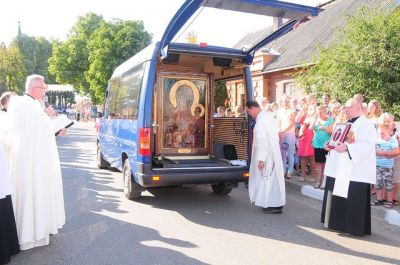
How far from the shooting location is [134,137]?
22.2 ft

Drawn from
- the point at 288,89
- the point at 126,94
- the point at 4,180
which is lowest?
the point at 4,180

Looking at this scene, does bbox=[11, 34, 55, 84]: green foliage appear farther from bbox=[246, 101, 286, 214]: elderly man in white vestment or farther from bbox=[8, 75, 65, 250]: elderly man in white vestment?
bbox=[8, 75, 65, 250]: elderly man in white vestment

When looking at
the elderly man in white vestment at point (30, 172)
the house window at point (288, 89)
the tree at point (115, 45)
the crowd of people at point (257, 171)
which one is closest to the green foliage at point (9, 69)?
the tree at point (115, 45)

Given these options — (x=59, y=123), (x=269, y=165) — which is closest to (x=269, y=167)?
(x=269, y=165)

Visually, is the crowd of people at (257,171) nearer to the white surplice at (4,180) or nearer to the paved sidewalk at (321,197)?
the white surplice at (4,180)

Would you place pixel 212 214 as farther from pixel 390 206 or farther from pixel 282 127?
pixel 282 127

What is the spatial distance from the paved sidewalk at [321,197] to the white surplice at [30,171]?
16.2 feet

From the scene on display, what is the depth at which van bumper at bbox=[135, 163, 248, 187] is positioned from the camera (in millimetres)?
6453

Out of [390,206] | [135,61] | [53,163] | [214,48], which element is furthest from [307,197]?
[53,163]

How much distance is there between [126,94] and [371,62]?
7.64 m

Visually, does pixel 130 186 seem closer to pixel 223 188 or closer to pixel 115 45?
pixel 223 188

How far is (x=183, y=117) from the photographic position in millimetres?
8750

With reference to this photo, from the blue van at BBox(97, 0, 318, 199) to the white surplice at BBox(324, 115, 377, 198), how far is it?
179 cm

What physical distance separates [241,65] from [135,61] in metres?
1.95
